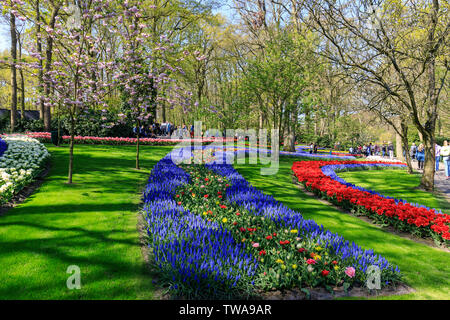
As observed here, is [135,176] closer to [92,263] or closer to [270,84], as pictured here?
[92,263]

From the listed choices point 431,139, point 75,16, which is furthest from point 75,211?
point 431,139

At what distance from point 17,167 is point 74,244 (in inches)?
197

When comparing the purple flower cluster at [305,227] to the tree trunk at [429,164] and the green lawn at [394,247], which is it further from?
the tree trunk at [429,164]

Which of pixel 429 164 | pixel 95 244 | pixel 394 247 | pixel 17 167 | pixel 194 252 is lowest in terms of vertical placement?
pixel 394 247

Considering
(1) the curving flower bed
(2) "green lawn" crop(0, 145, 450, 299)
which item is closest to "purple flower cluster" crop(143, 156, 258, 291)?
(1) the curving flower bed

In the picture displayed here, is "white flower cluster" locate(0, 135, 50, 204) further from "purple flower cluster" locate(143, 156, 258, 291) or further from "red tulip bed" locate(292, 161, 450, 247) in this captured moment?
"red tulip bed" locate(292, 161, 450, 247)

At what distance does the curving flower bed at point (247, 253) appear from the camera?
10.6 feet

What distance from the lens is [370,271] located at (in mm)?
3635

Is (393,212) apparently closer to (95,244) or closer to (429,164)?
(429,164)

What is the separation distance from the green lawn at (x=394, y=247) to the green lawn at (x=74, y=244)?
12.2 feet

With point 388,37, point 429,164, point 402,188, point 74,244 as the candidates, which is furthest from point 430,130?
point 74,244

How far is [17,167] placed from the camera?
749cm
